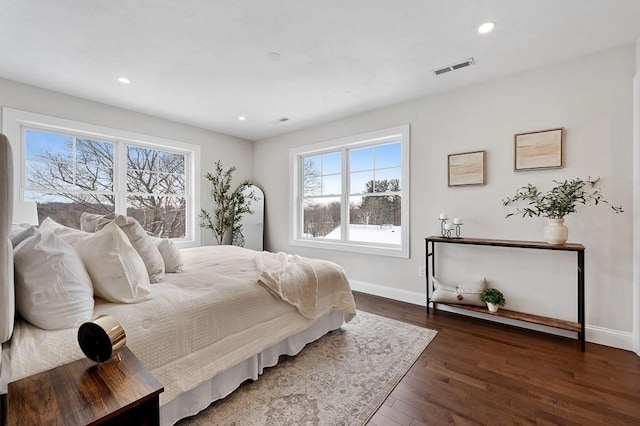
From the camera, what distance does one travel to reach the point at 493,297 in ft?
9.20

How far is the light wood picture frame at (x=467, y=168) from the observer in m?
3.02

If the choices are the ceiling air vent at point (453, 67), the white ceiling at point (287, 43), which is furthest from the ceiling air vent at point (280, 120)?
the ceiling air vent at point (453, 67)

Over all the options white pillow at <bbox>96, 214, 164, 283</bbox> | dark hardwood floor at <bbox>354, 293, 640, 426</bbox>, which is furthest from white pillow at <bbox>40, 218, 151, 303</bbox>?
dark hardwood floor at <bbox>354, 293, 640, 426</bbox>

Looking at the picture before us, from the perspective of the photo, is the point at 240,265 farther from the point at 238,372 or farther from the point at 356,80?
the point at 356,80

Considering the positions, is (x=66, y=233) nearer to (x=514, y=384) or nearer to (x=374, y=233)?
(x=514, y=384)

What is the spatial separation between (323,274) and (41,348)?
1.77 meters

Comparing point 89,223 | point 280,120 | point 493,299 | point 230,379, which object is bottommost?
point 230,379

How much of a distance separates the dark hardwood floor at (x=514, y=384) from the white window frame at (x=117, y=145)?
3892mm

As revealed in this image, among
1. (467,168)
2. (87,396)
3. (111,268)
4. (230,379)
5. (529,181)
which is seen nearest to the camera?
(87,396)

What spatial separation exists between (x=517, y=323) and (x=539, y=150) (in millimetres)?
1750

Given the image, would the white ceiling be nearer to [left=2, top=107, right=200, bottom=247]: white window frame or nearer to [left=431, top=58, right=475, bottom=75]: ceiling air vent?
[left=431, top=58, right=475, bottom=75]: ceiling air vent

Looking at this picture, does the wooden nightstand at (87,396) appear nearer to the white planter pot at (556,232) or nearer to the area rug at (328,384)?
the area rug at (328,384)

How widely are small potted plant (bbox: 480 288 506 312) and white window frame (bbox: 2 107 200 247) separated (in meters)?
4.18

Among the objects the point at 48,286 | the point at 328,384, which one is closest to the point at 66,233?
the point at 48,286
